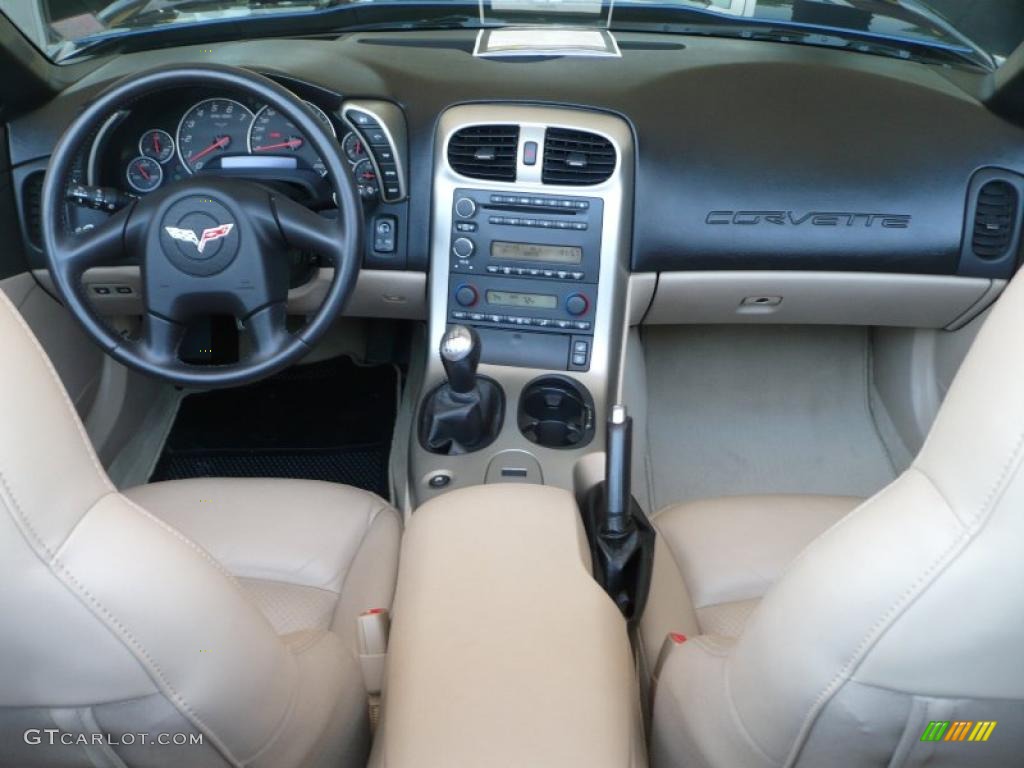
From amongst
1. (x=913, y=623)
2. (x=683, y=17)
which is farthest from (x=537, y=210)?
(x=913, y=623)

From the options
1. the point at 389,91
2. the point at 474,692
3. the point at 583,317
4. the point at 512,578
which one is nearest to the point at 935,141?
the point at 583,317

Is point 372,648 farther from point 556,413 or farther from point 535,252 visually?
point 535,252

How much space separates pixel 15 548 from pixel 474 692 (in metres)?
0.39

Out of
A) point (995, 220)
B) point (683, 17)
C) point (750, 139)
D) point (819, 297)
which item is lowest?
point (819, 297)

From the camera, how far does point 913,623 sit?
1.97 feet

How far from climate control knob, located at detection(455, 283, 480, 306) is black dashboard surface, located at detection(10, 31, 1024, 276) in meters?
0.11

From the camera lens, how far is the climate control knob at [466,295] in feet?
5.75

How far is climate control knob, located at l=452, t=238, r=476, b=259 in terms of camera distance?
67.8 inches

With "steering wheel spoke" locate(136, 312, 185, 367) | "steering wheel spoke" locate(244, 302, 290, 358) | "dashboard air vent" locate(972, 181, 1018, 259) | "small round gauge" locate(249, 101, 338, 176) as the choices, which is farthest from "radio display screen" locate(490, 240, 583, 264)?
"dashboard air vent" locate(972, 181, 1018, 259)

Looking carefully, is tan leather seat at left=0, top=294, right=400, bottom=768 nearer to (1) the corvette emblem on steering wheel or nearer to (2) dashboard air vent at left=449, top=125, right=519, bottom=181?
(1) the corvette emblem on steering wheel

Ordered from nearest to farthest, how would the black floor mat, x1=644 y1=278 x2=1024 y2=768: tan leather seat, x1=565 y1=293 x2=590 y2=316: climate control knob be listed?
x1=644 y1=278 x2=1024 y2=768: tan leather seat < x1=565 y1=293 x2=590 y2=316: climate control knob < the black floor mat

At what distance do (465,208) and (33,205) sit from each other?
801 mm

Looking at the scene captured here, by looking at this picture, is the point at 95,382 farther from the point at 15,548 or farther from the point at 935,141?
the point at 935,141

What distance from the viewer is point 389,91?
1719mm
